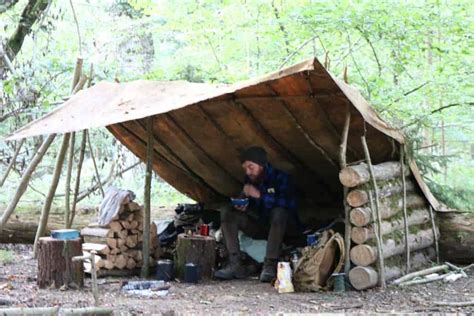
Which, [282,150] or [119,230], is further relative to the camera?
[282,150]

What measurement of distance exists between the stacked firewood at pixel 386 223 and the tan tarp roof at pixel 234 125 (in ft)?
1.02

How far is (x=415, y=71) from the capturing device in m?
10.6

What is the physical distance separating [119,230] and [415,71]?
597cm

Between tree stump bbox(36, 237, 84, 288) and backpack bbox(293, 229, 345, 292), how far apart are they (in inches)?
78.8

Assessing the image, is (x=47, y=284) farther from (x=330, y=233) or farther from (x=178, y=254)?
(x=330, y=233)

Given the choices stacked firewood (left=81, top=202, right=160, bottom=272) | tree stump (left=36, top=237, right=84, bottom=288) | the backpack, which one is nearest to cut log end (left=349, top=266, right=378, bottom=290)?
the backpack

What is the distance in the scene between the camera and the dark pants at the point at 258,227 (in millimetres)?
6547

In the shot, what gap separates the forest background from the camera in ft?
29.1

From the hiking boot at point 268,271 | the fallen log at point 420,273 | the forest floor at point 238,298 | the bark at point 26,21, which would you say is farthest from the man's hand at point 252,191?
the bark at point 26,21

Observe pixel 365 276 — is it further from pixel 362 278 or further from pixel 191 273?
pixel 191 273

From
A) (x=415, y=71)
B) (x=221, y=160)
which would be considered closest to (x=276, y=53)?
(x=415, y=71)

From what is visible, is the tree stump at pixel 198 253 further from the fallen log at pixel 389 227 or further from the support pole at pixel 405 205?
the support pole at pixel 405 205

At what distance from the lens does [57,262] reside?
588cm

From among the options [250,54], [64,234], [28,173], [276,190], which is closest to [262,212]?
[276,190]
